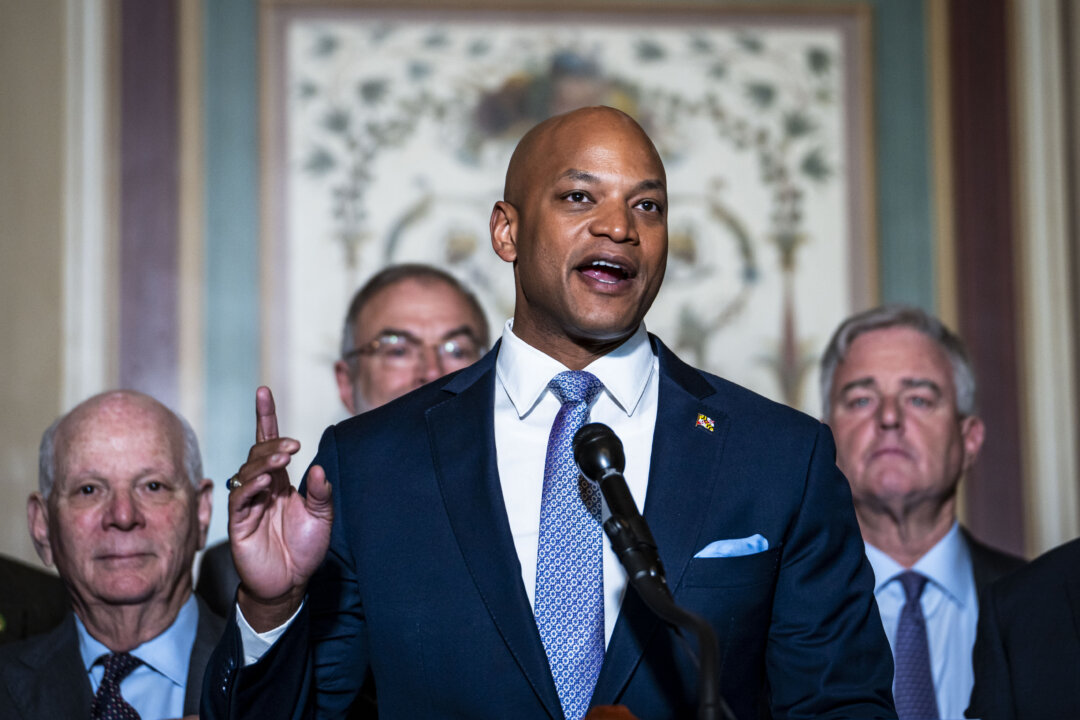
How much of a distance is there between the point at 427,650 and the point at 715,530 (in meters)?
0.44

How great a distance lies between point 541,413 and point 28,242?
2.64 metres

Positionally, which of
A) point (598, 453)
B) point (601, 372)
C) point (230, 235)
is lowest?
point (598, 453)

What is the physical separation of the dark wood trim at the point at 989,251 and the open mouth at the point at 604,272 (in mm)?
2737

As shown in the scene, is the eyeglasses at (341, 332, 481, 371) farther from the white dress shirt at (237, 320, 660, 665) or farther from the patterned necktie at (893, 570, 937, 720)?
the white dress shirt at (237, 320, 660, 665)

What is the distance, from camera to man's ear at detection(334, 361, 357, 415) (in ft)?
12.4

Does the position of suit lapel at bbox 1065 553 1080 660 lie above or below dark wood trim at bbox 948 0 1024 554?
below

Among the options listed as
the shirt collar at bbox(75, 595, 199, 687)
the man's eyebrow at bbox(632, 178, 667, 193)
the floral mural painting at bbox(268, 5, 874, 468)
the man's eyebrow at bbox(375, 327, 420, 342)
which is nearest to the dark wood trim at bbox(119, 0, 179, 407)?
the floral mural painting at bbox(268, 5, 874, 468)

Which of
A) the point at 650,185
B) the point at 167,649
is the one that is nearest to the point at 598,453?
the point at 650,185

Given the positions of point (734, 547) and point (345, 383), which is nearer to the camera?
point (734, 547)

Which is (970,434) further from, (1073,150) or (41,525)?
(41,525)

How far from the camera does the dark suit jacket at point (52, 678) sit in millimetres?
2777

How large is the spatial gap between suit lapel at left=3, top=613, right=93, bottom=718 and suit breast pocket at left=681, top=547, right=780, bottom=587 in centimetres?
144

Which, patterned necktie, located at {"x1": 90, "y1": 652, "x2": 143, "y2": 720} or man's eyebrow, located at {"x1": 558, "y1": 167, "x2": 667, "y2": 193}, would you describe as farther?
patterned necktie, located at {"x1": 90, "y1": 652, "x2": 143, "y2": 720}

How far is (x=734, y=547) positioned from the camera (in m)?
2.01
